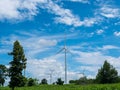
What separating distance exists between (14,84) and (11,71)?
327 centimetres

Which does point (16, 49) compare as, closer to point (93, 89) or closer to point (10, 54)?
point (10, 54)

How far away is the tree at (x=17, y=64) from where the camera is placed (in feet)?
235

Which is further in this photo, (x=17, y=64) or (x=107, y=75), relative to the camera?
(x=107, y=75)

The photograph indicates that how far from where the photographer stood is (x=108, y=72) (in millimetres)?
125062

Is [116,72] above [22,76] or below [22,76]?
above

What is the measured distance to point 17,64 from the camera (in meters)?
71.8

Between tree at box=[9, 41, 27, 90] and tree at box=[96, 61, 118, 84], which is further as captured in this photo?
tree at box=[96, 61, 118, 84]

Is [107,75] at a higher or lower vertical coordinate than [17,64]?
higher

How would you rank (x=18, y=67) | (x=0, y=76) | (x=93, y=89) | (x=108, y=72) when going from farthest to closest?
(x=0, y=76) < (x=108, y=72) < (x=18, y=67) < (x=93, y=89)

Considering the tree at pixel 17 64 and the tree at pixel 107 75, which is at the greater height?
the tree at pixel 107 75

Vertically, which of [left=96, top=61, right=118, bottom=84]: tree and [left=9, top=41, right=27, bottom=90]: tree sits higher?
[left=96, top=61, right=118, bottom=84]: tree

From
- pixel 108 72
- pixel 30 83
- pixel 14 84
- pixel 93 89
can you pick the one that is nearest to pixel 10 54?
pixel 14 84

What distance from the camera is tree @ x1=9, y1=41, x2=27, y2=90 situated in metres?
71.7

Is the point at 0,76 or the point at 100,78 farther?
the point at 0,76
